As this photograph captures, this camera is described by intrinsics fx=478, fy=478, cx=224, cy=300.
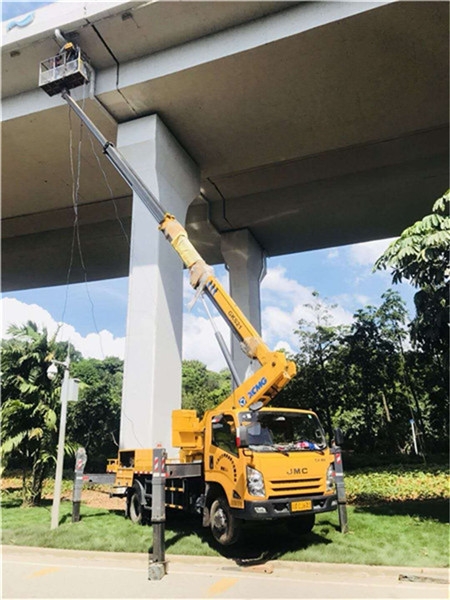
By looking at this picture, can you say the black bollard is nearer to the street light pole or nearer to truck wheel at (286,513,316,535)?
truck wheel at (286,513,316,535)

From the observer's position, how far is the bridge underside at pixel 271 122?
1103cm

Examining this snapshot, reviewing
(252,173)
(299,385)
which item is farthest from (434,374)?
(252,173)

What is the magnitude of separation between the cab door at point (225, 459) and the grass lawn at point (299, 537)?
93 centimetres

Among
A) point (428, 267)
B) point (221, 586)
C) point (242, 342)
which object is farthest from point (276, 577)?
point (428, 267)

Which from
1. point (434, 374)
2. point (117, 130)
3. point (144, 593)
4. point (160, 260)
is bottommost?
point (144, 593)

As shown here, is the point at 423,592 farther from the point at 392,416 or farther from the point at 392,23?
the point at 392,416

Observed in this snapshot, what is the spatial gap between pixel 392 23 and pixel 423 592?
35.6ft

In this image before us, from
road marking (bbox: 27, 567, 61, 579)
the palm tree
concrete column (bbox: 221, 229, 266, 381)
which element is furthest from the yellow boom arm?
concrete column (bbox: 221, 229, 266, 381)

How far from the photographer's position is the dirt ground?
12.2 metres

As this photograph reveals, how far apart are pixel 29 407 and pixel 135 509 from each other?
4.10 meters

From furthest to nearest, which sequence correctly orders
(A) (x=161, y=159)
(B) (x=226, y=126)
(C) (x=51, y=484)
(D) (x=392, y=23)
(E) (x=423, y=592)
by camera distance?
1. (C) (x=51, y=484)
2. (B) (x=226, y=126)
3. (A) (x=161, y=159)
4. (D) (x=392, y=23)
5. (E) (x=423, y=592)

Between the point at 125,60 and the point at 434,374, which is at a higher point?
the point at 125,60

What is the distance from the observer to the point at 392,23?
1059 centimetres

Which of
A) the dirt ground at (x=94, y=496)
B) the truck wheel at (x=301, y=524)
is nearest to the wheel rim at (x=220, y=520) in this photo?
the truck wheel at (x=301, y=524)
